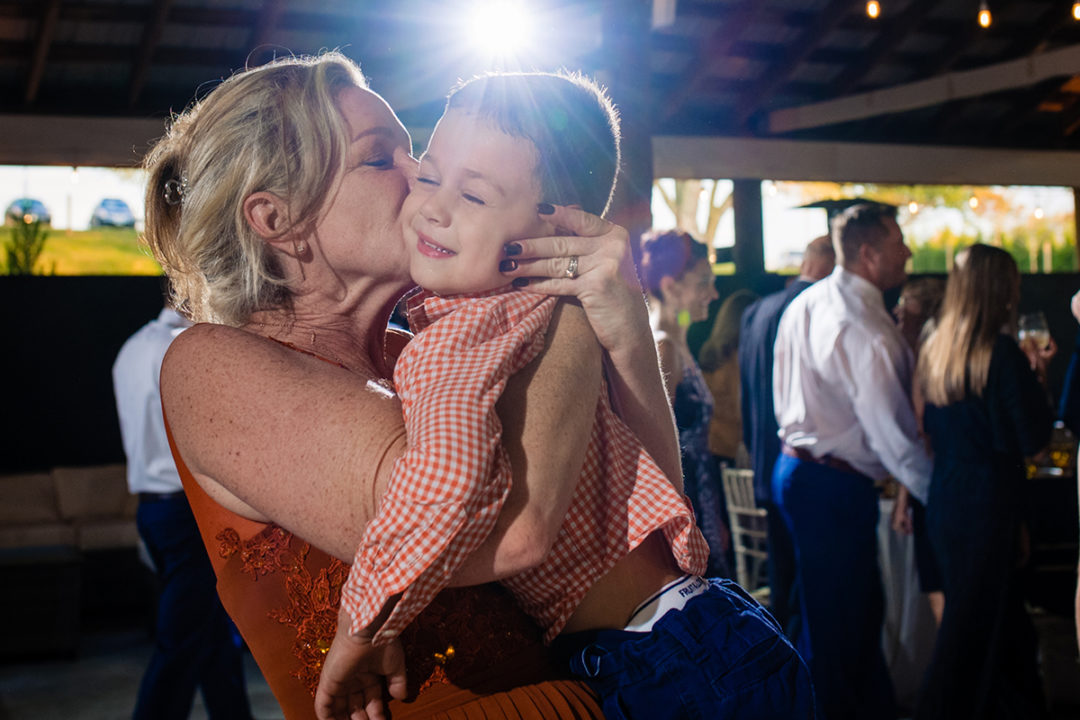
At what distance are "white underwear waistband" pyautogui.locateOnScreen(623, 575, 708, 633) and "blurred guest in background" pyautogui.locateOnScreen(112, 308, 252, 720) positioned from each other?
308 centimetres

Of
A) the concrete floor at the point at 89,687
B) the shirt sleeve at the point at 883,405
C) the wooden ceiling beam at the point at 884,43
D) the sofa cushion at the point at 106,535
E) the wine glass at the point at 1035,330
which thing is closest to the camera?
the shirt sleeve at the point at 883,405

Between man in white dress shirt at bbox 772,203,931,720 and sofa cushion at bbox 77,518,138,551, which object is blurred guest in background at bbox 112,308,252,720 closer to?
man in white dress shirt at bbox 772,203,931,720

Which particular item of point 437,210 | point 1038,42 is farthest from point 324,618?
point 1038,42

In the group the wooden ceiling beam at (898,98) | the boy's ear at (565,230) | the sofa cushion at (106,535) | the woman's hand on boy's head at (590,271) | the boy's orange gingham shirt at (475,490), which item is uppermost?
the wooden ceiling beam at (898,98)

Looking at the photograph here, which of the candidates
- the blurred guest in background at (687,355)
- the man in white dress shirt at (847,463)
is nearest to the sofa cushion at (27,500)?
the blurred guest in background at (687,355)

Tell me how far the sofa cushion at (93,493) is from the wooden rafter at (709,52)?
648 centimetres

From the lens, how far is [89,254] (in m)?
9.36

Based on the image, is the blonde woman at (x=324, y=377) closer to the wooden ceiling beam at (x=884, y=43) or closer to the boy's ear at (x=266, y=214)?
the boy's ear at (x=266, y=214)

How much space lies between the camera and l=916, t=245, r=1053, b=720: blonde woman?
3867 millimetres

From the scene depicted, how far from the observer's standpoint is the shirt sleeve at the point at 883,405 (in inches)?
151

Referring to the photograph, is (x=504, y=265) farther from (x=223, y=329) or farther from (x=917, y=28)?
(x=917, y=28)

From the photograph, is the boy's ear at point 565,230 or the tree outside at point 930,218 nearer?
the boy's ear at point 565,230

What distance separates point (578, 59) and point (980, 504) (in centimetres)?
360

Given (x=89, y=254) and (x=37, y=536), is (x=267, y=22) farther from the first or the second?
(x=37, y=536)
